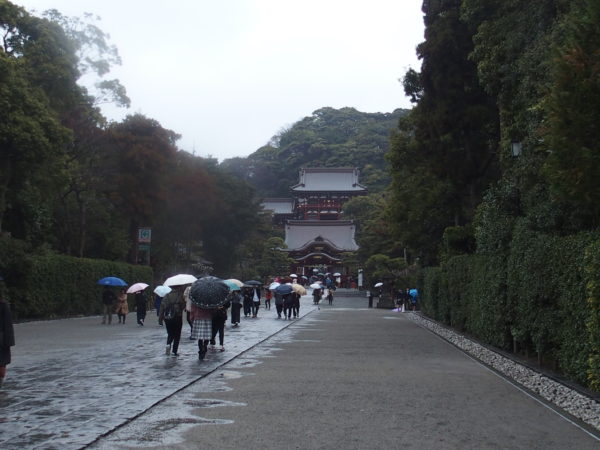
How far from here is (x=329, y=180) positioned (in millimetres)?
81000

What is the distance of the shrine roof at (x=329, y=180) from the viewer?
7981 centimetres

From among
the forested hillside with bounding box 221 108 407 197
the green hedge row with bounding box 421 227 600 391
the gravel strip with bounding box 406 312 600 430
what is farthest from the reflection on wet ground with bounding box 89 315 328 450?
the forested hillside with bounding box 221 108 407 197

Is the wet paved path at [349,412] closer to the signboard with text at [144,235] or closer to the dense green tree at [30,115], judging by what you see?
the dense green tree at [30,115]

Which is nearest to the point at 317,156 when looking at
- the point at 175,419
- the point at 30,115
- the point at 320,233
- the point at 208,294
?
the point at 320,233

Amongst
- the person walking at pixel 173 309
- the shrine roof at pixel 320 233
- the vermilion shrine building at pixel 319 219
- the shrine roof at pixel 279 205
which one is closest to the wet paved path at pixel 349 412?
the person walking at pixel 173 309

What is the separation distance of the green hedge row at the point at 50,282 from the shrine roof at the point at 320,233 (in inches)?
1757

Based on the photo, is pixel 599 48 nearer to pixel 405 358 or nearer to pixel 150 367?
pixel 405 358

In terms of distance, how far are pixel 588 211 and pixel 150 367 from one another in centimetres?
819

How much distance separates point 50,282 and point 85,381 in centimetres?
1690

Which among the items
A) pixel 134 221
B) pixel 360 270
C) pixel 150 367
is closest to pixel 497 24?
pixel 150 367

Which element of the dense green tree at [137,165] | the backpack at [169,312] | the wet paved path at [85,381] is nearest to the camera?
the wet paved path at [85,381]

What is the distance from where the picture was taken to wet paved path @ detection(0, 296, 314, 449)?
6.07 metres

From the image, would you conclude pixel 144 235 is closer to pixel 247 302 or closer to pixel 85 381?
pixel 247 302

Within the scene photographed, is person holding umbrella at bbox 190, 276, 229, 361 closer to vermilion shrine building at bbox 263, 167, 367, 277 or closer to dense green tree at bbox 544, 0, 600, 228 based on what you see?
dense green tree at bbox 544, 0, 600, 228
